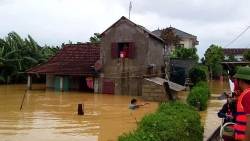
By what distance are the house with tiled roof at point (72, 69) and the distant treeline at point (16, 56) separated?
210 inches

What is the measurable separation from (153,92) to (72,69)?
29.8 feet

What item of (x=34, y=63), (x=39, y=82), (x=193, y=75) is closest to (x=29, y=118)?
(x=193, y=75)

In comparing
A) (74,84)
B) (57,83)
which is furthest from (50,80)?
(74,84)

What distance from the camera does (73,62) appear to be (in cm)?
2836

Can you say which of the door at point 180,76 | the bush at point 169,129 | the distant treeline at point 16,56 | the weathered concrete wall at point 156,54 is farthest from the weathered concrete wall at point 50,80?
the bush at point 169,129

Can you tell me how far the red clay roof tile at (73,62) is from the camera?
26625 mm

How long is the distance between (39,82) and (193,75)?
19.5 m

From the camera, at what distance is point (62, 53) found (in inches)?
1179

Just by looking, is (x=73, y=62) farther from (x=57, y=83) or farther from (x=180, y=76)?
(x=180, y=76)

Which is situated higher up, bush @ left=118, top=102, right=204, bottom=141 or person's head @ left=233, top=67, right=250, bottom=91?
person's head @ left=233, top=67, right=250, bottom=91

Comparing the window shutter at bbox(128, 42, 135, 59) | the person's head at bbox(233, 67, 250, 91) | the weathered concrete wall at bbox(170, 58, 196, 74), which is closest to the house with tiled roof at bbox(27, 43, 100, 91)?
the window shutter at bbox(128, 42, 135, 59)

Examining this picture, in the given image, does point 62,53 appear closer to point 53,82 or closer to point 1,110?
point 53,82

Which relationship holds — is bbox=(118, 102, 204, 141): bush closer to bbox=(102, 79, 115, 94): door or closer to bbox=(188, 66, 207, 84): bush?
bbox=(102, 79, 115, 94): door

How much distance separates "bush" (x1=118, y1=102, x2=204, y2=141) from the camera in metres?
5.23
